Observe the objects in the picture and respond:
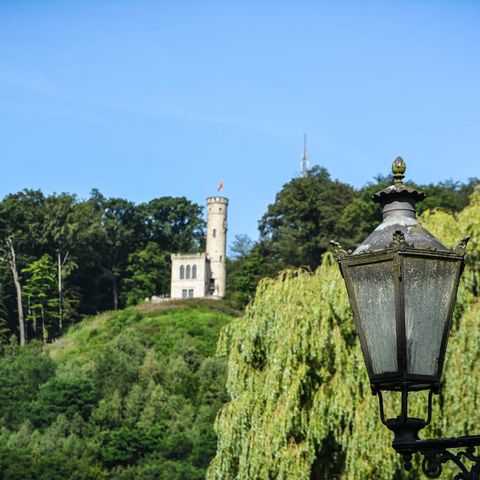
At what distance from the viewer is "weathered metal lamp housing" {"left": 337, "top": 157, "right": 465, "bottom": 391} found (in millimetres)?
4418

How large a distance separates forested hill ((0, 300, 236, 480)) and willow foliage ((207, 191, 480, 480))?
2320cm

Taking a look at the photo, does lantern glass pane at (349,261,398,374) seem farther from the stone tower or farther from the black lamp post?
Result: the stone tower

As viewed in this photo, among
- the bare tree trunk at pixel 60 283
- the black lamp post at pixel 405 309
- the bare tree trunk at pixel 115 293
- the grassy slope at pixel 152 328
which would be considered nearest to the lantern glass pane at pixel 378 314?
the black lamp post at pixel 405 309

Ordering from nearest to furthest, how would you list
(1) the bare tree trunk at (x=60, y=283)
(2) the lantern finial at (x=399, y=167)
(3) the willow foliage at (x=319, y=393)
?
(2) the lantern finial at (x=399, y=167)
(3) the willow foliage at (x=319, y=393)
(1) the bare tree trunk at (x=60, y=283)

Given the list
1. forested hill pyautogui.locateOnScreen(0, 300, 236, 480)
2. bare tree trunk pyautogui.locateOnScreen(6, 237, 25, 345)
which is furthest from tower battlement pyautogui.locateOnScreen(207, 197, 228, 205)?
forested hill pyautogui.locateOnScreen(0, 300, 236, 480)

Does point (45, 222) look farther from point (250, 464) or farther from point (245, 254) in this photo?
point (250, 464)

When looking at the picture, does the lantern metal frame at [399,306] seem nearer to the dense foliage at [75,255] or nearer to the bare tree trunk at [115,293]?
the dense foliage at [75,255]

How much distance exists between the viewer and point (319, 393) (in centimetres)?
1634

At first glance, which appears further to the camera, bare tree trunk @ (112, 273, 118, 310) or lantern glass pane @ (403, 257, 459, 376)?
bare tree trunk @ (112, 273, 118, 310)

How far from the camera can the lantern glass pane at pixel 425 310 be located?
4.43 meters

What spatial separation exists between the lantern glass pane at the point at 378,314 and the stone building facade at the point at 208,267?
76.0 metres

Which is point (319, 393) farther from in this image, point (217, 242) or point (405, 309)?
point (217, 242)

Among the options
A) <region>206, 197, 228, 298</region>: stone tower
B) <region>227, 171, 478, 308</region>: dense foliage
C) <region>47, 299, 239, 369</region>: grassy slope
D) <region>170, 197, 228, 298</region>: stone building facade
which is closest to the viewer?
<region>47, 299, 239, 369</region>: grassy slope

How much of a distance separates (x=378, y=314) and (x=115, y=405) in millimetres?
44531
